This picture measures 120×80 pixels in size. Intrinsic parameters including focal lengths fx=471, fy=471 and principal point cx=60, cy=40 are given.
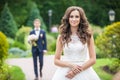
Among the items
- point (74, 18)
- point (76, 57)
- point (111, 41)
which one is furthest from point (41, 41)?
point (74, 18)

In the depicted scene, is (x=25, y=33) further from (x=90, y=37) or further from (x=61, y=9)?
(x=90, y=37)

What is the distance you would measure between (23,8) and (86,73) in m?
39.1

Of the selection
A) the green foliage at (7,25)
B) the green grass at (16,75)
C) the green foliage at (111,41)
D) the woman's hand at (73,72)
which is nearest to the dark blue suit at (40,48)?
the green grass at (16,75)

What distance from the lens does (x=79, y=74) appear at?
574cm

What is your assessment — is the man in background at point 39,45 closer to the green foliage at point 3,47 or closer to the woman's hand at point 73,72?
the green foliage at point 3,47

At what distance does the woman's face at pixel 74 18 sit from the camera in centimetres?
560

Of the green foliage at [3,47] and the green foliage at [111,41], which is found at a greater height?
the green foliage at [3,47]

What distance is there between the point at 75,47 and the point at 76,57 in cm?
14

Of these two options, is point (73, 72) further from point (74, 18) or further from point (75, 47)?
point (74, 18)

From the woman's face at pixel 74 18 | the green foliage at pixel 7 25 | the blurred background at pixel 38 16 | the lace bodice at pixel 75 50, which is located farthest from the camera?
the green foliage at pixel 7 25

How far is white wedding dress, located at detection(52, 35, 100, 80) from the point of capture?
5719 mm

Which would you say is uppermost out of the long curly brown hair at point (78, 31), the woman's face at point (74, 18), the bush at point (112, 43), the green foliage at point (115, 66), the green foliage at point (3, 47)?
the woman's face at point (74, 18)

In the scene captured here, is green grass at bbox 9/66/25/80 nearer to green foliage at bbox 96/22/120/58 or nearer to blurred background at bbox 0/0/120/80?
green foliage at bbox 96/22/120/58

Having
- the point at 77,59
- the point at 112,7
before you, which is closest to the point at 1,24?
the point at 112,7
